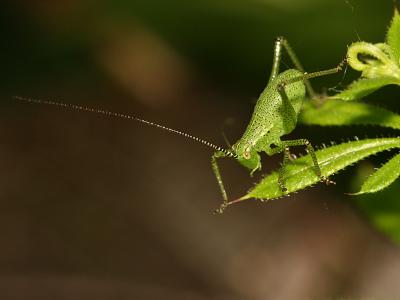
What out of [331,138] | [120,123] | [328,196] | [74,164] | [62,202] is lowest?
[328,196]

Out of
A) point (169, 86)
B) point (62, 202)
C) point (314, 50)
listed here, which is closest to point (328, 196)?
point (314, 50)

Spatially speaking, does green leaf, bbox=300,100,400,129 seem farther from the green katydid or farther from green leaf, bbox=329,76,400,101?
green leaf, bbox=329,76,400,101

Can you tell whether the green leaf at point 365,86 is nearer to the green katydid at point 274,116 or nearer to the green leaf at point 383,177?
the green leaf at point 383,177

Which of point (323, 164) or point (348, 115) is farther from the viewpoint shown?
point (348, 115)

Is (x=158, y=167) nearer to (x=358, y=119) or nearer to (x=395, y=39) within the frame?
(x=358, y=119)

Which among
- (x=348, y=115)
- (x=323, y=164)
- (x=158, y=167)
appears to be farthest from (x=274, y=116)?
(x=158, y=167)

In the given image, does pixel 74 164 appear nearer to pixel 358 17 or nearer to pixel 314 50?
pixel 314 50
